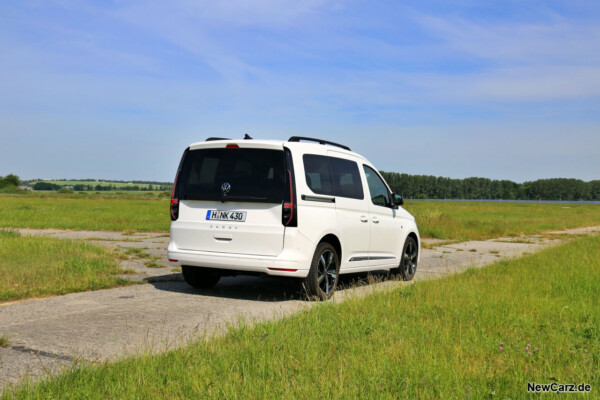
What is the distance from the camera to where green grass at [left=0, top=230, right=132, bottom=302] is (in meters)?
8.12

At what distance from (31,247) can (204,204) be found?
5.95 m

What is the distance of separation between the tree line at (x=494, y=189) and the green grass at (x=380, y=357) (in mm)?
180094

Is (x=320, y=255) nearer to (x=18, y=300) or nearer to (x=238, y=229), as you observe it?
(x=238, y=229)

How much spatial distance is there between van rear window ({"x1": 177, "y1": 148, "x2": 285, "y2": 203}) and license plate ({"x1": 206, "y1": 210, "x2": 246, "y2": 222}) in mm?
176

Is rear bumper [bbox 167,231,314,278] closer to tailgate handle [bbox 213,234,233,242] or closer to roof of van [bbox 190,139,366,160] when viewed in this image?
tailgate handle [bbox 213,234,233,242]

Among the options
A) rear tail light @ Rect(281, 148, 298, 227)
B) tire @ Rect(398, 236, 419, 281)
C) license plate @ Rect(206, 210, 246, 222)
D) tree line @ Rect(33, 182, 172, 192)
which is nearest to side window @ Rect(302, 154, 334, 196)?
rear tail light @ Rect(281, 148, 298, 227)

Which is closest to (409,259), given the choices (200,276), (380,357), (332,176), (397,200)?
(397,200)

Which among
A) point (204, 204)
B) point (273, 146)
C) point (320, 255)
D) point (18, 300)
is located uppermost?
point (273, 146)

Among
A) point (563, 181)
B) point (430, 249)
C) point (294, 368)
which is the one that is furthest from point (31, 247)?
point (563, 181)

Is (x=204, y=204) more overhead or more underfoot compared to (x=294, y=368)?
more overhead

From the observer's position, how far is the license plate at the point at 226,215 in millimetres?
7723

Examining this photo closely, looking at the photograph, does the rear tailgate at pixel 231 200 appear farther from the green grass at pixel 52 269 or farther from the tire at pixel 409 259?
the tire at pixel 409 259

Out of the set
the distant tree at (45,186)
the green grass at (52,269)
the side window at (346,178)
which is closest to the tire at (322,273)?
the side window at (346,178)

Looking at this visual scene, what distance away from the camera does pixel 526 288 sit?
820 centimetres
